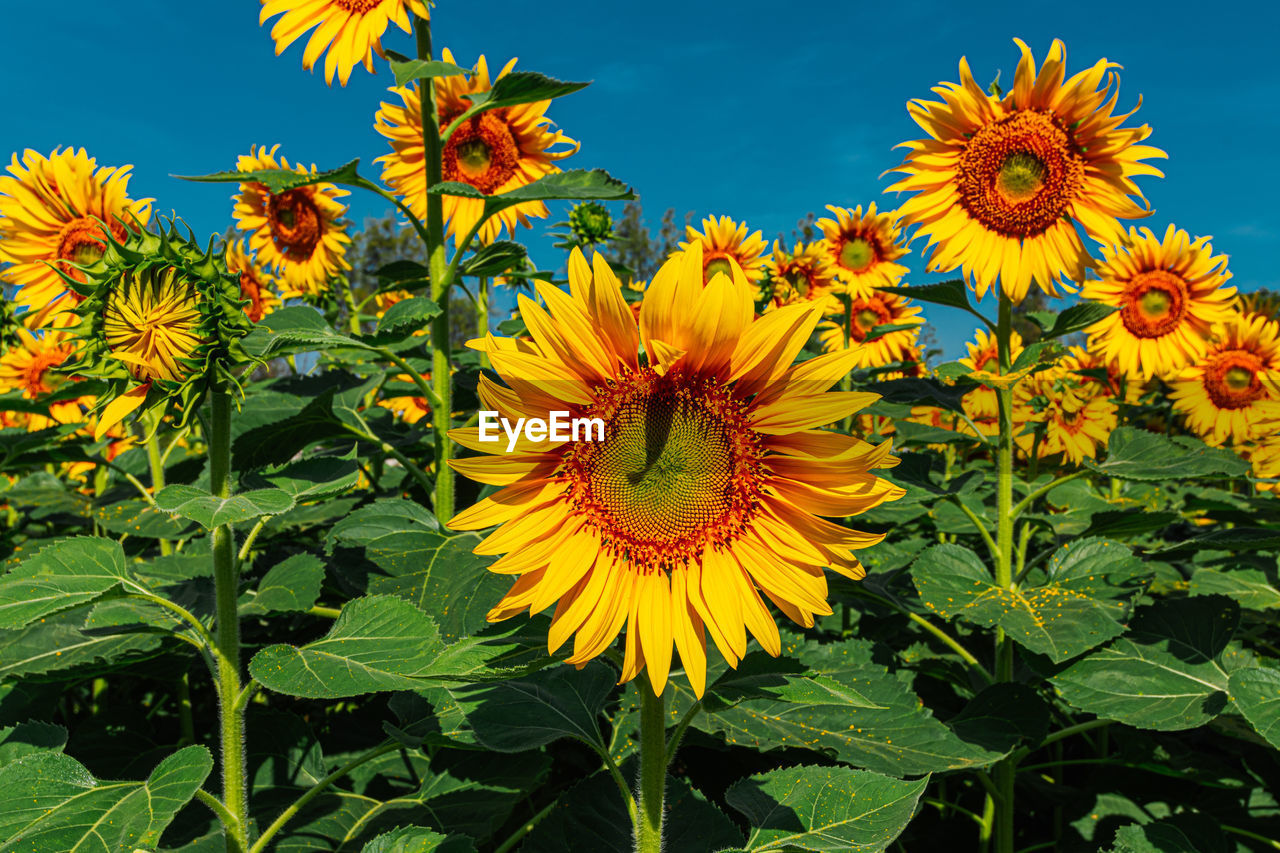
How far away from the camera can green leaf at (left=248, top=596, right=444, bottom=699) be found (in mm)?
1562

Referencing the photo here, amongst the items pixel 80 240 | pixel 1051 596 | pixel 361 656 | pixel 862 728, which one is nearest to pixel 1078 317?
pixel 1051 596

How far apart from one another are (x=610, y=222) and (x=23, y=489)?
2703mm

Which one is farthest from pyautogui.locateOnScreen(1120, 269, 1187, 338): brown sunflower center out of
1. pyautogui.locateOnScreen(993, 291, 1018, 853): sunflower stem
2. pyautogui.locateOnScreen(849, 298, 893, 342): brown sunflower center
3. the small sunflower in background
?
pyautogui.locateOnScreen(993, 291, 1018, 853): sunflower stem

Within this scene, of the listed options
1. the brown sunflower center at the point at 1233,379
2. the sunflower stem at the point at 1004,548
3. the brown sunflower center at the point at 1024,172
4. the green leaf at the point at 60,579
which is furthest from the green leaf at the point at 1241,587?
the green leaf at the point at 60,579

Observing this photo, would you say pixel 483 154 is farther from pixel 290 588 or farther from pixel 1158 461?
pixel 1158 461

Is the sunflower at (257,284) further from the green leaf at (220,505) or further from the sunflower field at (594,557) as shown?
the green leaf at (220,505)

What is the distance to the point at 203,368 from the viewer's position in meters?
1.64

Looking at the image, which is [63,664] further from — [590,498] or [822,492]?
[822,492]

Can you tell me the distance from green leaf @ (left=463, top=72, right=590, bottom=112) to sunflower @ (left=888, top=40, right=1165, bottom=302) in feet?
3.86

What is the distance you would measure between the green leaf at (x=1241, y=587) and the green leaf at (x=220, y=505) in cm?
272

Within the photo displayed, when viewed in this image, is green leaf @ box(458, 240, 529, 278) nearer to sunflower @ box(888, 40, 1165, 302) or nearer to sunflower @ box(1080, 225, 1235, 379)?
sunflower @ box(888, 40, 1165, 302)

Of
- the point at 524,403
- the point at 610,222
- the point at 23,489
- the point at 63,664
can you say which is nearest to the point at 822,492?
the point at 524,403

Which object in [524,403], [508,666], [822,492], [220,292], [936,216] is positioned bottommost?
[508,666]

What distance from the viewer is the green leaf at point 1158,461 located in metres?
2.42
